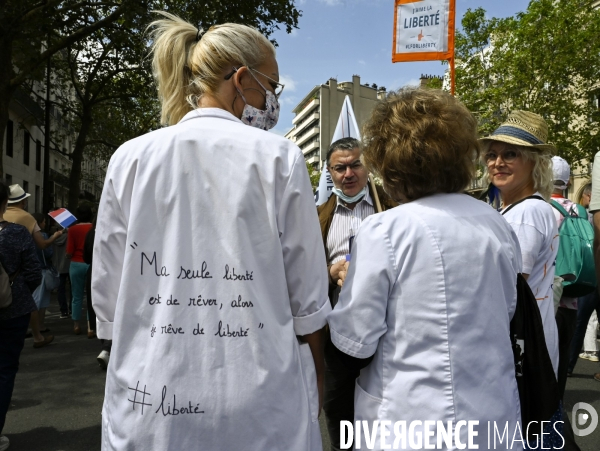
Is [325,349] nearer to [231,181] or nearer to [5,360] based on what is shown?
[231,181]

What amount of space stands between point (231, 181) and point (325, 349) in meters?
0.63

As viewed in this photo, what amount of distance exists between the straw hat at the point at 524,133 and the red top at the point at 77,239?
651 cm

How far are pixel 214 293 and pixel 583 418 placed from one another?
12.3 feet

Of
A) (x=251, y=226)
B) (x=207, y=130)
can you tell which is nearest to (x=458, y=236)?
(x=251, y=226)

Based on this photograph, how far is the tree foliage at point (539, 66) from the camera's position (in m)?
20.3

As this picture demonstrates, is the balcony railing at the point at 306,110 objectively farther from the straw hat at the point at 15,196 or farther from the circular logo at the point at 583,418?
the circular logo at the point at 583,418

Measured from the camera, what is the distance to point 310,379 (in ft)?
4.88

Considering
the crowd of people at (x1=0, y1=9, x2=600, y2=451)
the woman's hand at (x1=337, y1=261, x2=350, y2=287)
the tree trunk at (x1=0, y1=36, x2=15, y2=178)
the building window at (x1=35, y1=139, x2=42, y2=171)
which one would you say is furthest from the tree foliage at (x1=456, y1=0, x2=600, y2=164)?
the building window at (x1=35, y1=139, x2=42, y2=171)

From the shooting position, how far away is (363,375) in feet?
5.48

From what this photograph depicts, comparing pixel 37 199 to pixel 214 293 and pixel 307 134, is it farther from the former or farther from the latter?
pixel 307 134

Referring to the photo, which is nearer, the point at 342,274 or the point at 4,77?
the point at 342,274

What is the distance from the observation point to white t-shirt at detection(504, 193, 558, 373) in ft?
7.35

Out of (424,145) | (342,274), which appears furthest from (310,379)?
(342,274)

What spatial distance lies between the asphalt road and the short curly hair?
263 cm
